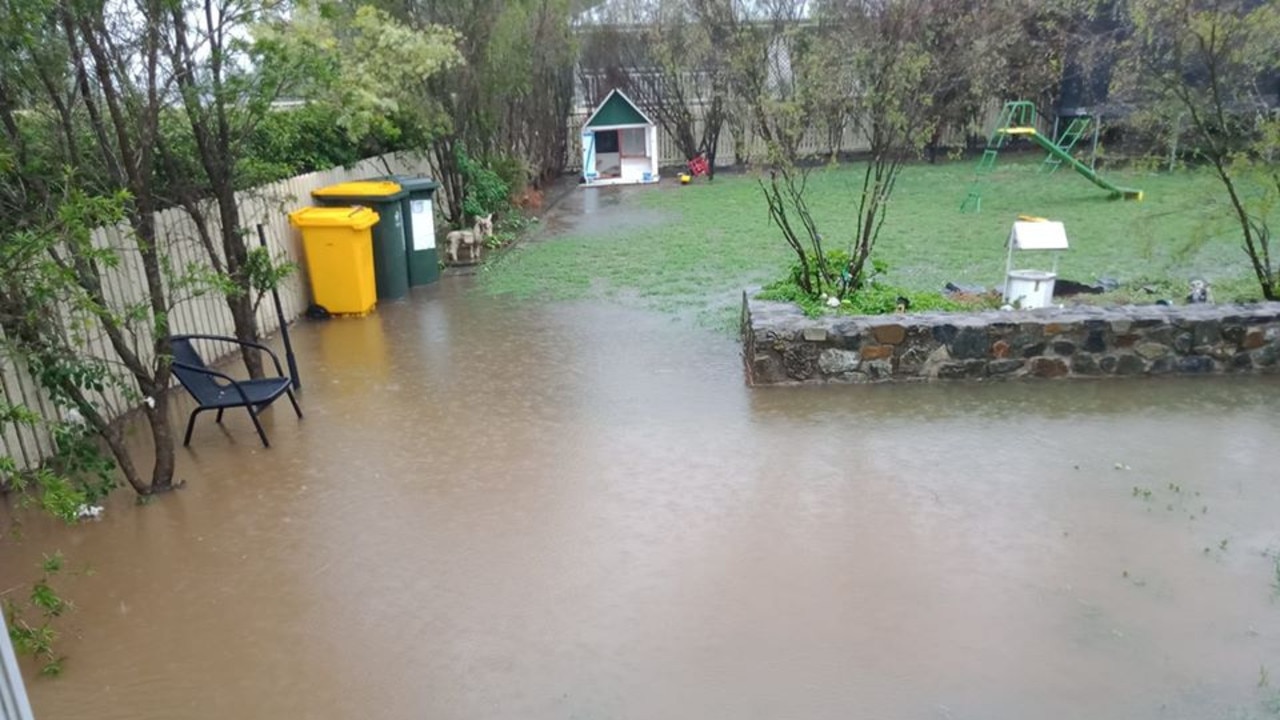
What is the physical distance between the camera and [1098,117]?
16938mm

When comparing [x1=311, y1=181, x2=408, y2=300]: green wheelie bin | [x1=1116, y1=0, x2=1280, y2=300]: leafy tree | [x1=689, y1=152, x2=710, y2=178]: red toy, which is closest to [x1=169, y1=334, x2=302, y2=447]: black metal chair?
[x1=311, y1=181, x2=408, y2=300]: green wheelie bin

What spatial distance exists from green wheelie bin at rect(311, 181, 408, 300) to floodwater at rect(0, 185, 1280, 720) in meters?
3.17

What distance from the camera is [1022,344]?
20.7 ft

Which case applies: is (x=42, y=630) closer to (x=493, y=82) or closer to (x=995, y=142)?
(x=493, y=82)

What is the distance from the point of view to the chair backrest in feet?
18.1

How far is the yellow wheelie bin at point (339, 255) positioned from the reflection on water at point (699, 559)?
2.56 meters

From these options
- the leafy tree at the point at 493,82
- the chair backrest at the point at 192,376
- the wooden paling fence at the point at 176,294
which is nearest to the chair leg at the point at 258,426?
the chair backrest at the point at 192,376

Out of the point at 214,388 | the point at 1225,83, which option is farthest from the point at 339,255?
the point at 1225,83

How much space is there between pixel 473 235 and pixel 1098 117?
507 inches

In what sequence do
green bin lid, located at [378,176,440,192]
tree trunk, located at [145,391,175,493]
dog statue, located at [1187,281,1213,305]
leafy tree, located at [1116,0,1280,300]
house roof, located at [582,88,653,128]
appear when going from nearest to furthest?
tree trunk, located at [145,391,175,493] < leafy tree, located at [1116,0,1280,300] < dog statue, located at [1187,281,1213,305] < green bin lid, located at [378,176,440,192] < house roof, located at [582,88,653,128]

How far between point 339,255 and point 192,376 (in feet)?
10.5

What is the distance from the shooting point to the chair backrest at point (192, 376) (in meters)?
5.52

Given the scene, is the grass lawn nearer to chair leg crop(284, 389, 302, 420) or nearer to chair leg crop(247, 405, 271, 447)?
chair leg crop(284, 389, 302, 420)

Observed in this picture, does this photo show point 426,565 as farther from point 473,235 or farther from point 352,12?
point 352,12
